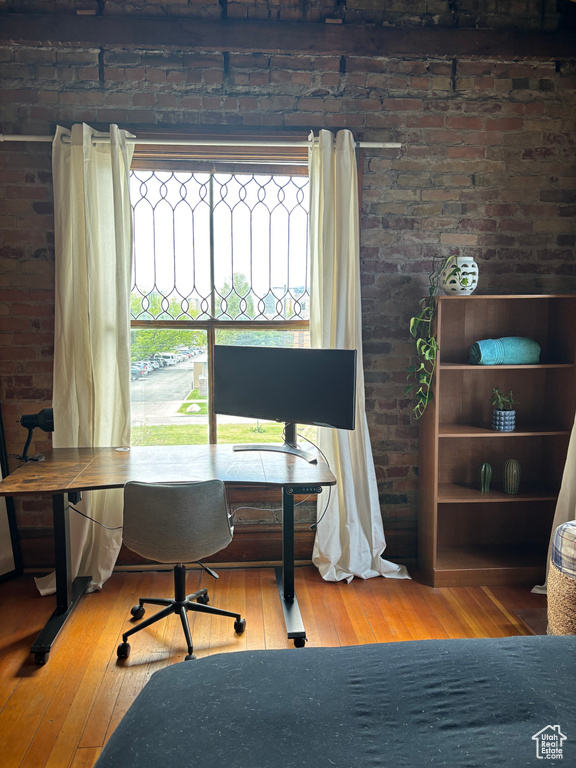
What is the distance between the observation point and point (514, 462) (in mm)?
3340

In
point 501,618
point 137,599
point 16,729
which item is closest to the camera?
point 16,729

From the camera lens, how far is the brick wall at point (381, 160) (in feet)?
10.5

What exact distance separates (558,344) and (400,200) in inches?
48.6

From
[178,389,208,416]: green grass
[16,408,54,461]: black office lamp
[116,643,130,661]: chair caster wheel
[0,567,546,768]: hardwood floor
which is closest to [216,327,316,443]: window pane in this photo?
[178,389,208,416]: green grass

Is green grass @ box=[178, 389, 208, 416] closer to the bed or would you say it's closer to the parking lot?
the parking lot

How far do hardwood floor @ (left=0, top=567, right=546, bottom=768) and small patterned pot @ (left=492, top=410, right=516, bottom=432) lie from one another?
0.88 m

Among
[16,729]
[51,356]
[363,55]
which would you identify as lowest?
[16,729]

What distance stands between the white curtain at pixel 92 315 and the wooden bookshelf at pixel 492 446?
5.75 feet

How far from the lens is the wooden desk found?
102 inches

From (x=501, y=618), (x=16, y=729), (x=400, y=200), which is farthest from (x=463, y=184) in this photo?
(x=16, y=729)

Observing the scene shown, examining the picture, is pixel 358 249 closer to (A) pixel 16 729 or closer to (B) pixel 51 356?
(B) pixel 51 356

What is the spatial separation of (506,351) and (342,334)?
896mm

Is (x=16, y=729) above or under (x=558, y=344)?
under

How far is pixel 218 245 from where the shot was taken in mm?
3426
